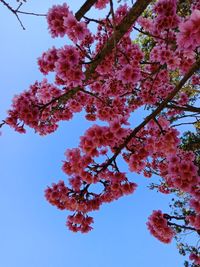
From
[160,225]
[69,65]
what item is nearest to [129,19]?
[69,65]

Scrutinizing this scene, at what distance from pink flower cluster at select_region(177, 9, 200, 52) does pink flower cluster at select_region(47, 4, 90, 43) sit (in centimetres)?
203

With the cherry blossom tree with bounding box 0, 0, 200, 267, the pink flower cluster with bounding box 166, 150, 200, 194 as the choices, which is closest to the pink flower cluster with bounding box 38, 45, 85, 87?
the cherry blossom tree with bounding box 0, 0, 200, 267

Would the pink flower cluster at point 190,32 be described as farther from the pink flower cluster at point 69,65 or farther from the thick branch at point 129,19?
the pink flower cluster at point 69,65

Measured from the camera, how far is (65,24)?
4430 millimetres

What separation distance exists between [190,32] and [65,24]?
86.7 inches

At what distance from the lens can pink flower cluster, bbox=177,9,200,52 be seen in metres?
2.52

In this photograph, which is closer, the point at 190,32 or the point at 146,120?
the point at 190,32

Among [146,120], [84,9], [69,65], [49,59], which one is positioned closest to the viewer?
[69,65]

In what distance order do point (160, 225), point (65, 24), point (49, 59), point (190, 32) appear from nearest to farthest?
point (190, 32)
point (65, 24)
point (49, 59)
point (160, 225)

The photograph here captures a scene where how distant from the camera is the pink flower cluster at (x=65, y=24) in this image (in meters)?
4.44

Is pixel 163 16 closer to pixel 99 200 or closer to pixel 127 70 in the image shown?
pixel 127 70

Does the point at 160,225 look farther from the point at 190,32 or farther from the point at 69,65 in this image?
the point at 190,32

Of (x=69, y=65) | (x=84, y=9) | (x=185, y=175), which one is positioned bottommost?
(x=185, y=175)

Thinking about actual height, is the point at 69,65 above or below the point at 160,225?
above
